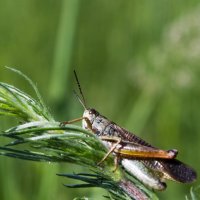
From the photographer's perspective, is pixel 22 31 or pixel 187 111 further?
pixel 22 31

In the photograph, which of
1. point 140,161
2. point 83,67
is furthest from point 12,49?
point 140,161

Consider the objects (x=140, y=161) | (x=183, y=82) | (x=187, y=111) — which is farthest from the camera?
(x=187, y=111)

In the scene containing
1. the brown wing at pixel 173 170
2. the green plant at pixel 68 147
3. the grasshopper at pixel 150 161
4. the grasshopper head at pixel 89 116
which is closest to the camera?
the green plant at pixel 68 147

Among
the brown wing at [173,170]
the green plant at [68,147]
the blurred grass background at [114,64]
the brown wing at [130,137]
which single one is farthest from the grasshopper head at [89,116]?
the blurred grass background at [114,64]

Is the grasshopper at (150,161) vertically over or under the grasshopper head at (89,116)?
under

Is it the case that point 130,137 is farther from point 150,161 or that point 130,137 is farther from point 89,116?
point 89,116

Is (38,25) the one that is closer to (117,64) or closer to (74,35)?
(117,64)

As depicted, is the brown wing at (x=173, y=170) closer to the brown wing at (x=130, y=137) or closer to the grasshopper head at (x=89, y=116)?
the brown wing at (x=130, y=137)

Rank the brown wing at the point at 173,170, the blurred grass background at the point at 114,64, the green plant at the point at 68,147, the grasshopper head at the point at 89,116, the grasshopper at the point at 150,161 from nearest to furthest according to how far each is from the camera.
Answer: the green plant at the point at 68,147
the grasshopper at the point at 150,161
the brown wing at the point at 173,170
the grasshopper head at the point at 89,116
the blurred grass background at the point at 114,64

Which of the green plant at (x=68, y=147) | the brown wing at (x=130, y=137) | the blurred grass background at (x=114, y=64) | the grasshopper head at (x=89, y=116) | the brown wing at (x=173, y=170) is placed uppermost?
the blurred grass background at (x=114, y=64)
